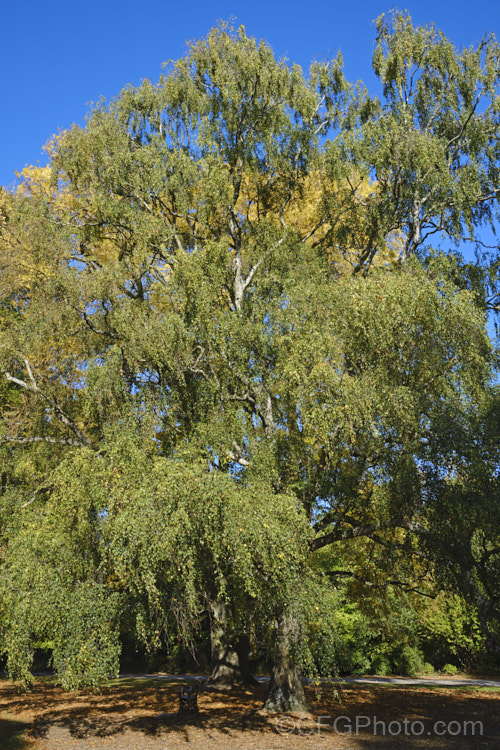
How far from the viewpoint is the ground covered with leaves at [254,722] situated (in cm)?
1047

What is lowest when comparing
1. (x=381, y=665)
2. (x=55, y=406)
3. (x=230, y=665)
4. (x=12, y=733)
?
(x=381, y=665)

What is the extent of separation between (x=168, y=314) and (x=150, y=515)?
518cm

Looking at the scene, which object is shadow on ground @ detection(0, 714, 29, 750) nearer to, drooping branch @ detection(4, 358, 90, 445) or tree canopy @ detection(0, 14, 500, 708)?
tree canopy @ detection(0, 14, 500, 708)

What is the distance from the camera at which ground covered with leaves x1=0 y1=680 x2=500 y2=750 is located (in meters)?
10.5

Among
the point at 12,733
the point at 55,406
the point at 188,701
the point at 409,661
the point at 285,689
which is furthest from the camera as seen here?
the point at 409,661

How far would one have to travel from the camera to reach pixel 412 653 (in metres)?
21.9

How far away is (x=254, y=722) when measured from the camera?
1172 cm

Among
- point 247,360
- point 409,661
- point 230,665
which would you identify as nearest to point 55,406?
point 247,360

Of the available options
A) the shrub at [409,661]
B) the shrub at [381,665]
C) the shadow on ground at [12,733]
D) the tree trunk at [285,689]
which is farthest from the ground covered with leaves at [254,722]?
the shrub at [381,665]

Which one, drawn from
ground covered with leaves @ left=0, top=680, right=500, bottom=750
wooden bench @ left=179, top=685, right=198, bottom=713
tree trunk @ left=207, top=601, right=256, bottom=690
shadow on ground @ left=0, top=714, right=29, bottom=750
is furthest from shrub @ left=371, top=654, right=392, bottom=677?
shadow on ground @ left=0, top=714, right=29, bottom=750

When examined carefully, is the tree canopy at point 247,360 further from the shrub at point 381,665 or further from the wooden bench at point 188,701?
the shrub at point 381,665

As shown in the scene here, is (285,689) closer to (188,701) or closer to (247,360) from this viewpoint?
(188,701)

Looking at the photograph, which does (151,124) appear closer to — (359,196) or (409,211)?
(359,196)

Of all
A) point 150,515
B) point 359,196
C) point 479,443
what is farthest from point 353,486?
point 359,196
